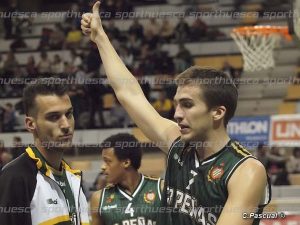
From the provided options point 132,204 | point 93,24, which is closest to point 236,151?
point 93,24

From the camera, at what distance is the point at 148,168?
10.6m

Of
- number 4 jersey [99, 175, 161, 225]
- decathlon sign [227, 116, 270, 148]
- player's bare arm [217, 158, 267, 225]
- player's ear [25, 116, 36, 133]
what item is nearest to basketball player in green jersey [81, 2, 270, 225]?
player's bare arm [217, 158, 267, 225]

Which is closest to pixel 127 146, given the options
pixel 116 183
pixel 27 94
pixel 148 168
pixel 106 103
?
pixel 116 183

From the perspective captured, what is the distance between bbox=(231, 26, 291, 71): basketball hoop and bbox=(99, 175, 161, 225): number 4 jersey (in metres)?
6.03

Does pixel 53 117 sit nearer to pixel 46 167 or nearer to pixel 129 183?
pixel 46 167

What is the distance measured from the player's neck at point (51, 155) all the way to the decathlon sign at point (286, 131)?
21.9ft

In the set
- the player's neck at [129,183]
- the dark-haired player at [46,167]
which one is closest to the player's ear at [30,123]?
the dark-haired player at [46,167]

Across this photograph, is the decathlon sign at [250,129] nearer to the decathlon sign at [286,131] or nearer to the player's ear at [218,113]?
the decathlon sign at [286,131]

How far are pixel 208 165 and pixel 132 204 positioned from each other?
211 cm

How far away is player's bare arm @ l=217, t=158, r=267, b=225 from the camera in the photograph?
3044 mm

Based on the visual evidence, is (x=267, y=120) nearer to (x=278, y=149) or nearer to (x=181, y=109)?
(x=278, y=149)

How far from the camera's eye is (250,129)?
10.7 metres

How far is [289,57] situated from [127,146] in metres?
8.89

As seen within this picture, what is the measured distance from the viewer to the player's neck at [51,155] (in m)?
3.67
